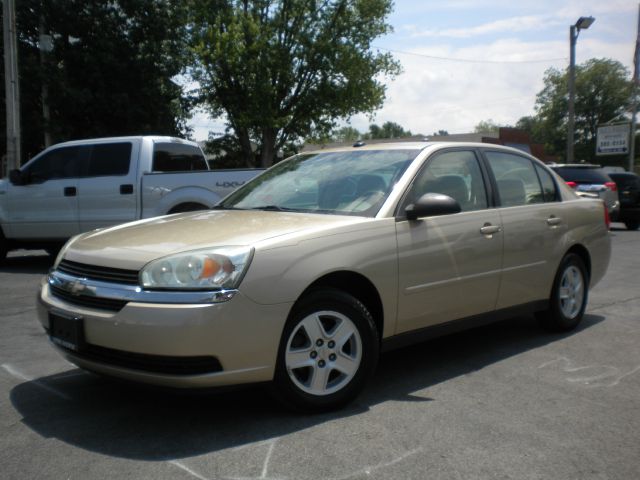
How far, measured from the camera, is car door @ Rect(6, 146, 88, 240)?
976 centimetres

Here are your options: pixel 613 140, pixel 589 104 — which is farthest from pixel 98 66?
pixel 589 104

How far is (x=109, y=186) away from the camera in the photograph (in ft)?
31.6

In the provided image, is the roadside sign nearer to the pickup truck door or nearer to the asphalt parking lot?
the pickup truck door

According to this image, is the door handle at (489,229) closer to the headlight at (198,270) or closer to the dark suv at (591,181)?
the headlight at (198,270)

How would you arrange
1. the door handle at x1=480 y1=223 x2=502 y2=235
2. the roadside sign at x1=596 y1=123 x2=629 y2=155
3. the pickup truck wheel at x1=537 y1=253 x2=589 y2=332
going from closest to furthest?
the door handle at x1=480 y1=223 x2=502 y2=235 → the pickup truck wheel at x1=537 y1=253 x2=589 y2=332 → the roadside sign at x1=596 y1=123 x2=629 y2=155

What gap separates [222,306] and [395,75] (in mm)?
35060

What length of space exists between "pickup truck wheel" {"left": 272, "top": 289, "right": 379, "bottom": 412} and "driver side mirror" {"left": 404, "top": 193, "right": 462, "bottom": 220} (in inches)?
28.6

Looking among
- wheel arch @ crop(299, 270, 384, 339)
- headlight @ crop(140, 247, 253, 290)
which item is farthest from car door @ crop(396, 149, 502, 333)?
headlight @ crop(140, 247, 253, 290)

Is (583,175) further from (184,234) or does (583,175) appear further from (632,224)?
(184,234)

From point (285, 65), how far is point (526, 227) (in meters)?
29.4

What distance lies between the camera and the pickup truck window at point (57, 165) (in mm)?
9883

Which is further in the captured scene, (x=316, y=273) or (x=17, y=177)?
(x=17, y=177)

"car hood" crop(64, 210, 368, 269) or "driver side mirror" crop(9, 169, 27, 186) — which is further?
"driver side mirror" crop(9, 169, 27, 186)

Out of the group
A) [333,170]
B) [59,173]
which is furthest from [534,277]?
[59,173]
